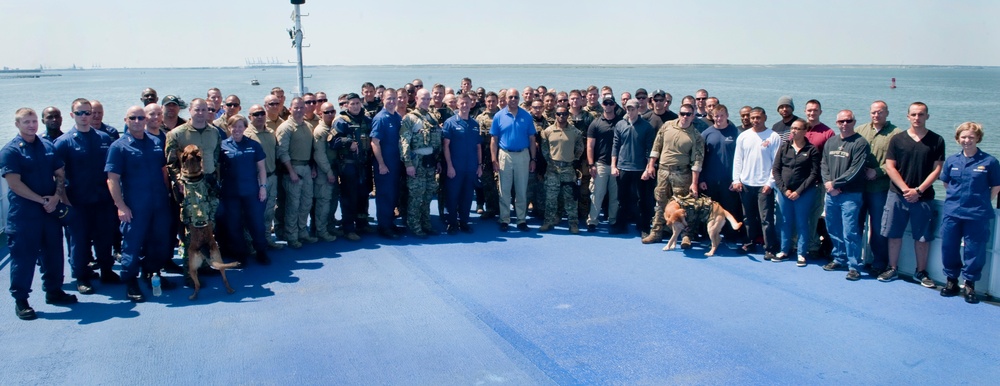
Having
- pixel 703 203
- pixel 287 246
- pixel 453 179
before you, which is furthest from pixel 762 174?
pixel 287 246

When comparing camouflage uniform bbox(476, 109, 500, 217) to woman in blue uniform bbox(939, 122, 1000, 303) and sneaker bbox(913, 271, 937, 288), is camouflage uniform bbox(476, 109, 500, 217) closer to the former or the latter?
sneaker bbox(913, 271, 937, 288)

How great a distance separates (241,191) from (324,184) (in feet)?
3.43

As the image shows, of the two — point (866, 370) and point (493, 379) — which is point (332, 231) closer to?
point (493, 379)

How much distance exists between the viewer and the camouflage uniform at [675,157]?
22.0 ft

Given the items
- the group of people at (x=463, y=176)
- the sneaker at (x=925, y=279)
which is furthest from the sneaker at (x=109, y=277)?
the sneaker at (x=925, y=279)

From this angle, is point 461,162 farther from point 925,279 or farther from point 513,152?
point 925,279

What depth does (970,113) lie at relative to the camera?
40.3 m

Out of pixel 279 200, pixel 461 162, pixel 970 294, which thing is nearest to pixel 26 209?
pixel 279 200

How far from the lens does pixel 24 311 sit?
4.83m

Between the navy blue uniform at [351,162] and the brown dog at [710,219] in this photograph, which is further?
the navy blue uniform at [351,162]

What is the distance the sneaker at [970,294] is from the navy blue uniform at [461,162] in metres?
4.53

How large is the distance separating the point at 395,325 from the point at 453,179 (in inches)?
112

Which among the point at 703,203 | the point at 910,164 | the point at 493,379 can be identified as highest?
the point at 910,164

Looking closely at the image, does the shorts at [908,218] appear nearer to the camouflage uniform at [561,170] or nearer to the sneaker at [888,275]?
the sneaker at [888,275]
